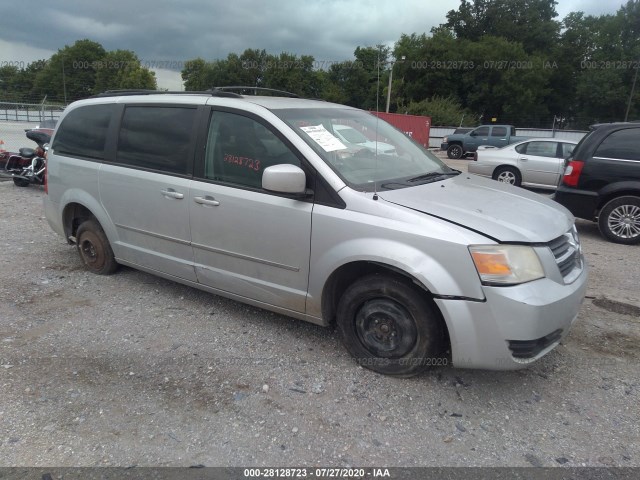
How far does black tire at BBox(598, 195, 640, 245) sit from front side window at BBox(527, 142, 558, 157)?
5.64 meters

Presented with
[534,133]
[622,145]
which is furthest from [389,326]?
[534,133]

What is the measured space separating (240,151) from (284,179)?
0.72 metres

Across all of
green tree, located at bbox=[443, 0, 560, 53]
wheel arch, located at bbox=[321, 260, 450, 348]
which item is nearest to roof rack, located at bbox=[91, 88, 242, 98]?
wheel arch, located at bbox=[321, 260, 450, 348]

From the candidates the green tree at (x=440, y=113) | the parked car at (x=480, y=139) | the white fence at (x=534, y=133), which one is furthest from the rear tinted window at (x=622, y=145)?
the green tree at (x=440, y=113)

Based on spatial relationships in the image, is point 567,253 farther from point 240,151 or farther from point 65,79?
point 65,79

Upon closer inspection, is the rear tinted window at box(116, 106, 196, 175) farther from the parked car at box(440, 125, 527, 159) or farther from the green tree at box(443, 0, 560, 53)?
the green tree at box(443, 0, 560, 53)

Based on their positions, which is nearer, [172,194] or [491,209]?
[491,209]

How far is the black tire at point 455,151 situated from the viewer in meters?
25.0

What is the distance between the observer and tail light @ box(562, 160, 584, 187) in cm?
693

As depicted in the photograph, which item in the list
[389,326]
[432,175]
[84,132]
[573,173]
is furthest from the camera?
[573,173]

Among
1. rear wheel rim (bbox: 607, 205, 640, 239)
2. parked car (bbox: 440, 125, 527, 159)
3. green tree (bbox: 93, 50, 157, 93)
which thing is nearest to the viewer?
rear wheel rim (bbox: 607, 205, 640, 239)

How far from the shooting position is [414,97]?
54750 millimetres

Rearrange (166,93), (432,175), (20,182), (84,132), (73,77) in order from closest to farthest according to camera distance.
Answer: (432,175) → (166,93) → (84,132) → (20,182) → (73,77)

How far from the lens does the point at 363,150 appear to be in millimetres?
3631
